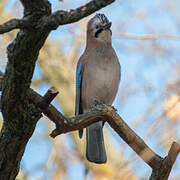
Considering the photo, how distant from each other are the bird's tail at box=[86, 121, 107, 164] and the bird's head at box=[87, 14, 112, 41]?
1203 mm

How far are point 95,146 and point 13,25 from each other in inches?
133

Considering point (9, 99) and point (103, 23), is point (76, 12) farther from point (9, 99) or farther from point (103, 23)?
point (103, 23)

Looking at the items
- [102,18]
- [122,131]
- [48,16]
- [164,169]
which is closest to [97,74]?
[102,18]

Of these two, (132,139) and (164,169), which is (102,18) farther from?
(164,169)

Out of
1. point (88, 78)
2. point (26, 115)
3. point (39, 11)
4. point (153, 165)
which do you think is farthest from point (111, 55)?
point (39, 11)

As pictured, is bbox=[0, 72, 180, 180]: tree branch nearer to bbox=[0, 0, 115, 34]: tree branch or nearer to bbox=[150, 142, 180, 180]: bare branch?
bbox=[150, 142, 180, 180]: bare branch

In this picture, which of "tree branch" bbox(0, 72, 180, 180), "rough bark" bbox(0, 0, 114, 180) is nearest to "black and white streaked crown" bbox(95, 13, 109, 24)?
"tree branch" bbox(0, 72, 180, 180)

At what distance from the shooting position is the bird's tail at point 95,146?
6216mm

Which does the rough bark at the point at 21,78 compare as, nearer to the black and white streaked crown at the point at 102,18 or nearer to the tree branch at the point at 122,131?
the tree branch at the point at 122,131

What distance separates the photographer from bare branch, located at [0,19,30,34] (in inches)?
129

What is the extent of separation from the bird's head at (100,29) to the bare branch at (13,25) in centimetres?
361

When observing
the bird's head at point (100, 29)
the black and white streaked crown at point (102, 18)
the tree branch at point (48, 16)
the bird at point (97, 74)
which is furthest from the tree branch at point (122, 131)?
the black and white streaked crown at point (102, 18)

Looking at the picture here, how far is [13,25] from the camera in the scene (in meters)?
3.33

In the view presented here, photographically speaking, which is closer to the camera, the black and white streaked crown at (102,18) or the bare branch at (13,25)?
the bare branch at (13,25)
